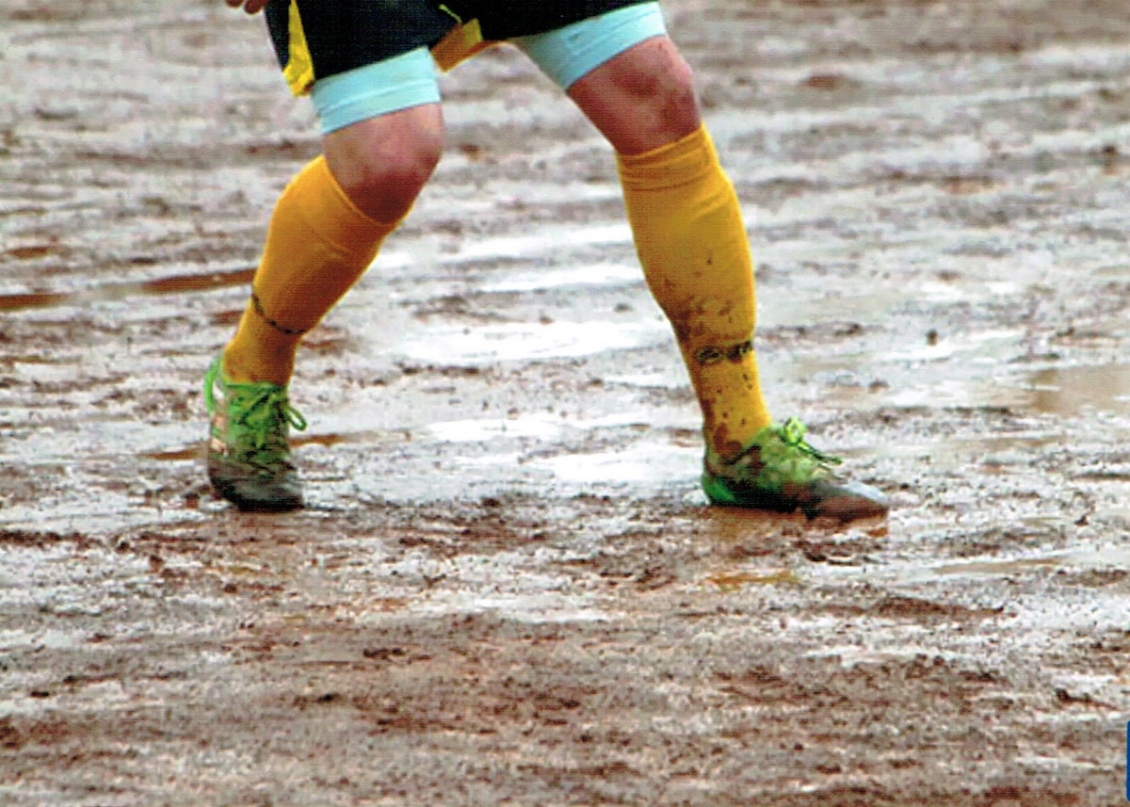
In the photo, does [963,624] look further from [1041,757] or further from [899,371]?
[899,371]

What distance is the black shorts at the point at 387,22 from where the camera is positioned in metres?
4.08

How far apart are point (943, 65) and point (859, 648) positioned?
7445 millimetres

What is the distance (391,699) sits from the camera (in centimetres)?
346

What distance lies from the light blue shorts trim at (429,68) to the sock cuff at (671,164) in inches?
7.5

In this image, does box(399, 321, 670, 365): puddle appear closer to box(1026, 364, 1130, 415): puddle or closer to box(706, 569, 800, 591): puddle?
box(1026, 364, 1130, 415): puddle

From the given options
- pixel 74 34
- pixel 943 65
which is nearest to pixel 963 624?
pixel 943 65

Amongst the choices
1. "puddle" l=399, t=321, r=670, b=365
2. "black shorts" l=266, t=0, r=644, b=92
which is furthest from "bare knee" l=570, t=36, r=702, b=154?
"puddle" l=399, t=321, r=670, b=365

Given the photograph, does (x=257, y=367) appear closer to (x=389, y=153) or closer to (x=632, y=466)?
(x=389, y=153)

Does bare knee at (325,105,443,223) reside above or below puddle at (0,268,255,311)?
above

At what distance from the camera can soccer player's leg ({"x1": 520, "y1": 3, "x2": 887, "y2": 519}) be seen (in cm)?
419

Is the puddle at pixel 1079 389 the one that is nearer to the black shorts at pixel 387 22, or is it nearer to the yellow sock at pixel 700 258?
the yellow sock at pixel 700 258

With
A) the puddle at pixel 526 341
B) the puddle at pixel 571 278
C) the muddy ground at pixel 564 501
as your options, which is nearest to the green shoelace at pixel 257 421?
the muddy ground at pixel 564 501

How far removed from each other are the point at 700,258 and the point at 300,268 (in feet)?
2.43

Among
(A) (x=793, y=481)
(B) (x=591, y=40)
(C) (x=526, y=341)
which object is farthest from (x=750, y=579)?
(C) (x=526, y=341)
